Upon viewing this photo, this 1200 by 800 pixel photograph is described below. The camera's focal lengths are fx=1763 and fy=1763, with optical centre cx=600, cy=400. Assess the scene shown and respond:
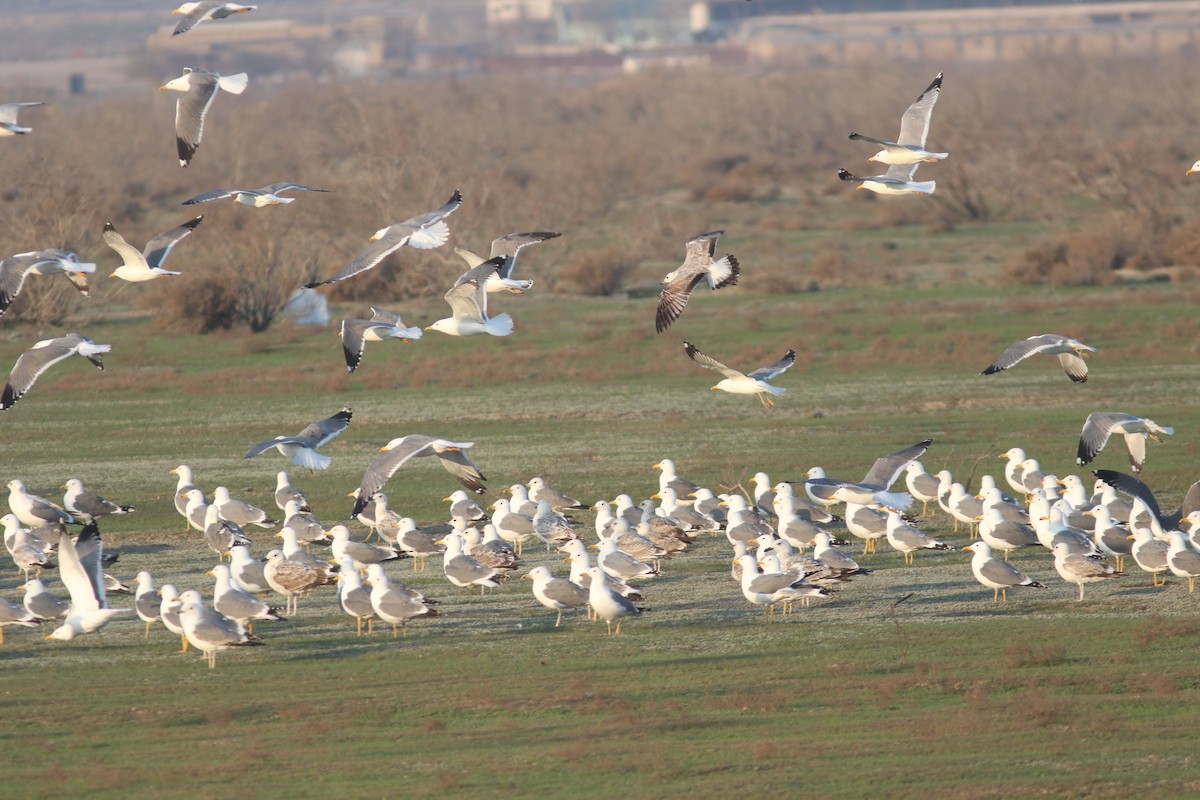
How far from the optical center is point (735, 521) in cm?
1512

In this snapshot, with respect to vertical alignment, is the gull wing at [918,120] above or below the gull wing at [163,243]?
above

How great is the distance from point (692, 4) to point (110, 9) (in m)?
46.8

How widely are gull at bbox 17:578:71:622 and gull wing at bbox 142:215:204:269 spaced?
3369mm

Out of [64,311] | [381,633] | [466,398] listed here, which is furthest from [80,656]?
[64,311]

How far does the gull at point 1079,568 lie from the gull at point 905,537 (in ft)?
4.54

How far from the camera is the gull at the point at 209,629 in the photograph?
11.5 metres

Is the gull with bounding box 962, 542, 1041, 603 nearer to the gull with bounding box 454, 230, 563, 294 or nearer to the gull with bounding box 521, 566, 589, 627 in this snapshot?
the gull with bounding box 521, 566, 589, 627

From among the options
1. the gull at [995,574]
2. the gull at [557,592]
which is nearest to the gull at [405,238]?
the gull at [557,592]

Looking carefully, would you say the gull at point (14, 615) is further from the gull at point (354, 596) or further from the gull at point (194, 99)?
the gull at point (194, 99)

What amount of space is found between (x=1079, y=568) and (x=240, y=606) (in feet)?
19.9

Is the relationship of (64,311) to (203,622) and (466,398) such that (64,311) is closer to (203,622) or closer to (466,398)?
(466,398)

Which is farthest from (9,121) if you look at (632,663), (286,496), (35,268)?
(632,663)

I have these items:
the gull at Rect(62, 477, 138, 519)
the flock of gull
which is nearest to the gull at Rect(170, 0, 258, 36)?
the flock of gull

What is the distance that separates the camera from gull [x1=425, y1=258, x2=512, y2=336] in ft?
47.9
